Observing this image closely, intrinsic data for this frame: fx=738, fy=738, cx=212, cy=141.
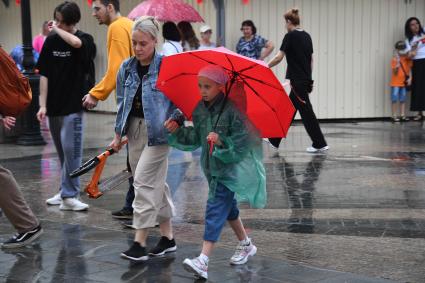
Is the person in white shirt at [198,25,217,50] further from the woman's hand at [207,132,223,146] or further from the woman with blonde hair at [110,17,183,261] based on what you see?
the woman's hand at [207,132,223,146]

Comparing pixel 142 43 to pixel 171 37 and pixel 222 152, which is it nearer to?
pixel 222 152

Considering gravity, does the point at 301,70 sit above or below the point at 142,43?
below

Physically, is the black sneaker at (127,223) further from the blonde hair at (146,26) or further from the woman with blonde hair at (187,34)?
the woman with blonde hair at (187,34)

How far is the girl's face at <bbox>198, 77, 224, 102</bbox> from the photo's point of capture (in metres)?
5.17

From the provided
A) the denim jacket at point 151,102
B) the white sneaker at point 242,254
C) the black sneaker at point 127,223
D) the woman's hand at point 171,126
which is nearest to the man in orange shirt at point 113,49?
the black sneaker at point 127,223

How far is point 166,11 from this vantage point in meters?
11.9

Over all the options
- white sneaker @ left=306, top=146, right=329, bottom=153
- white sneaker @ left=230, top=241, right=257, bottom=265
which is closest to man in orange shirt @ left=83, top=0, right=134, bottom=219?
white sneaker @ left=230, top=241, right=257, bottom=265

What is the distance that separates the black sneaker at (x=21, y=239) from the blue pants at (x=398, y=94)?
33.7ft

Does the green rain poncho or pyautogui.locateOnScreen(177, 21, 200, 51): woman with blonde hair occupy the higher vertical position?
pyautogui.locateOnScreen(177, 21, 200, 51): woman with blonde hair

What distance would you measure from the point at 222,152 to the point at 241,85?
555 millimetres

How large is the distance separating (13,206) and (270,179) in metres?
3.79

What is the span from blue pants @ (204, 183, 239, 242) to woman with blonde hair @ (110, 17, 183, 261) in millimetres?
560

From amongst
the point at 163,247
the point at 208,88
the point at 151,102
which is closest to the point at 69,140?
the point at 151,102

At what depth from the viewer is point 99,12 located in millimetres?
6934
